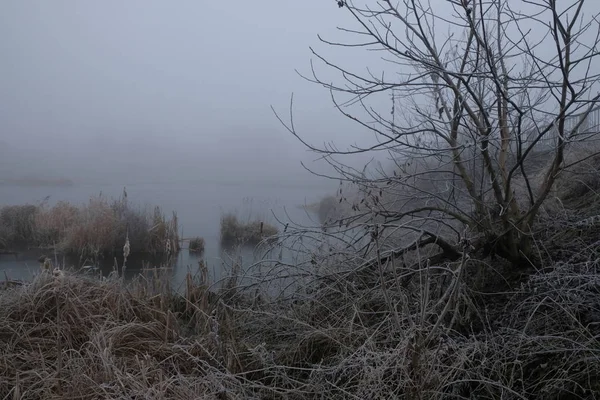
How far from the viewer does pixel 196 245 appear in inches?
493

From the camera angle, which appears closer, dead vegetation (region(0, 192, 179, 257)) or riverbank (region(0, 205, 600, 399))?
riverbank (region(0, 205, 600, 399))

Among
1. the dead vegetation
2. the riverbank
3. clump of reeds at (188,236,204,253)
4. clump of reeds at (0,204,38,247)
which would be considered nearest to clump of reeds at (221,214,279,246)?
clump of reeds at (188,236,204,253)

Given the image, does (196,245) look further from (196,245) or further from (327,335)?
(327,335)

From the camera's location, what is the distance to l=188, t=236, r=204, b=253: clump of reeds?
12134 millimetres

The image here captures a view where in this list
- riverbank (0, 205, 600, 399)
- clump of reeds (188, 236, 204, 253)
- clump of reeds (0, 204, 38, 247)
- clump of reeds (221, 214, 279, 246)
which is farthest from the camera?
clump of reeds (0, 204, 38, 247)

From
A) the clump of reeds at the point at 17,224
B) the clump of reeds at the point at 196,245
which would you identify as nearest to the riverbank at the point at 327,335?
the clump of reeds at the point at 196,245

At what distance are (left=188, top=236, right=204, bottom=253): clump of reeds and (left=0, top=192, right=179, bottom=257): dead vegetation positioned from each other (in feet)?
1.41

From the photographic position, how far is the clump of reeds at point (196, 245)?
12134mm

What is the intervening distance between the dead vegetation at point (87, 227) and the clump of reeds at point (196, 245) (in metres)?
→ 0.43

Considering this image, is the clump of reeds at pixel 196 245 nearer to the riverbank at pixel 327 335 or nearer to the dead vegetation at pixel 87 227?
the dead vegetation at pixel 87 227

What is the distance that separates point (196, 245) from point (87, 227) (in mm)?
3058

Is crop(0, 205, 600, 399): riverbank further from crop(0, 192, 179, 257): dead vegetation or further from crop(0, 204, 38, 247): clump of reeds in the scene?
crop(0, 204, 38, 247): clump of reeds

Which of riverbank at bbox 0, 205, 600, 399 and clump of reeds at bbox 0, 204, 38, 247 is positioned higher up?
riverbank at bbox 0, 205, 600, 399

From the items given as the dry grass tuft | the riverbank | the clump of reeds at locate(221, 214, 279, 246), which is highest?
the riverbank
